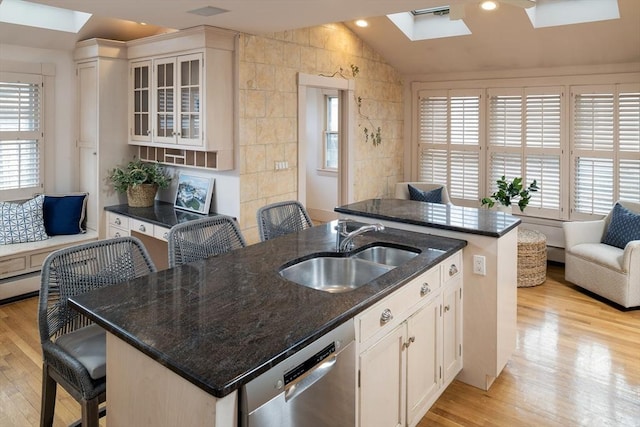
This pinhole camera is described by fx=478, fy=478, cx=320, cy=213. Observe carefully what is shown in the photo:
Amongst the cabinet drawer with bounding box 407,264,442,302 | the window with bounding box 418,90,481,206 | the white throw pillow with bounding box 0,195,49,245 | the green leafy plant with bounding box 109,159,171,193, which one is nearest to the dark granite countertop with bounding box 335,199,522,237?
the cabinet drawer with bounding box 407,264,442,302

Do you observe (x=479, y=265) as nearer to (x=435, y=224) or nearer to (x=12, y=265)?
(x=435, y=224)

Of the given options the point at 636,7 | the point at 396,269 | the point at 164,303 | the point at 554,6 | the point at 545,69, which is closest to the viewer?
the point at 164,303

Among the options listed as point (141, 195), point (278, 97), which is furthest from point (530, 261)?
point (141, 195)

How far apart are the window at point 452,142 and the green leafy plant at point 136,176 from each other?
3491 millimetres

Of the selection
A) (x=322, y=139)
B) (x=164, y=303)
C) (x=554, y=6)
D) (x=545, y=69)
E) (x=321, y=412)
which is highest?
(x=554, y=6)

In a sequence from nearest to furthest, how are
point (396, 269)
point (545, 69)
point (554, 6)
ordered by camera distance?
point (396, 269) < point (554, 6) < point (545, 69)

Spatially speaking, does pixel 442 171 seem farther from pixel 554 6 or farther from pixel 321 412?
pixel 321 412

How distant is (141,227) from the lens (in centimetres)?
456

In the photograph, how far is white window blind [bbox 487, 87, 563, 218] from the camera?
558 cm

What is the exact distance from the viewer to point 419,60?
611 centimetres

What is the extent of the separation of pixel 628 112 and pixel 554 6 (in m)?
1.42

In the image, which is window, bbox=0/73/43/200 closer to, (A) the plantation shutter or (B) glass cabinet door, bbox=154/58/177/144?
(B) glass cabinet door, bbox=154/58/177/144

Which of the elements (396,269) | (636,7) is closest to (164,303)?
(396,269)

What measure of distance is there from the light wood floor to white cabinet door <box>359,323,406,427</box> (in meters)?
0.51
